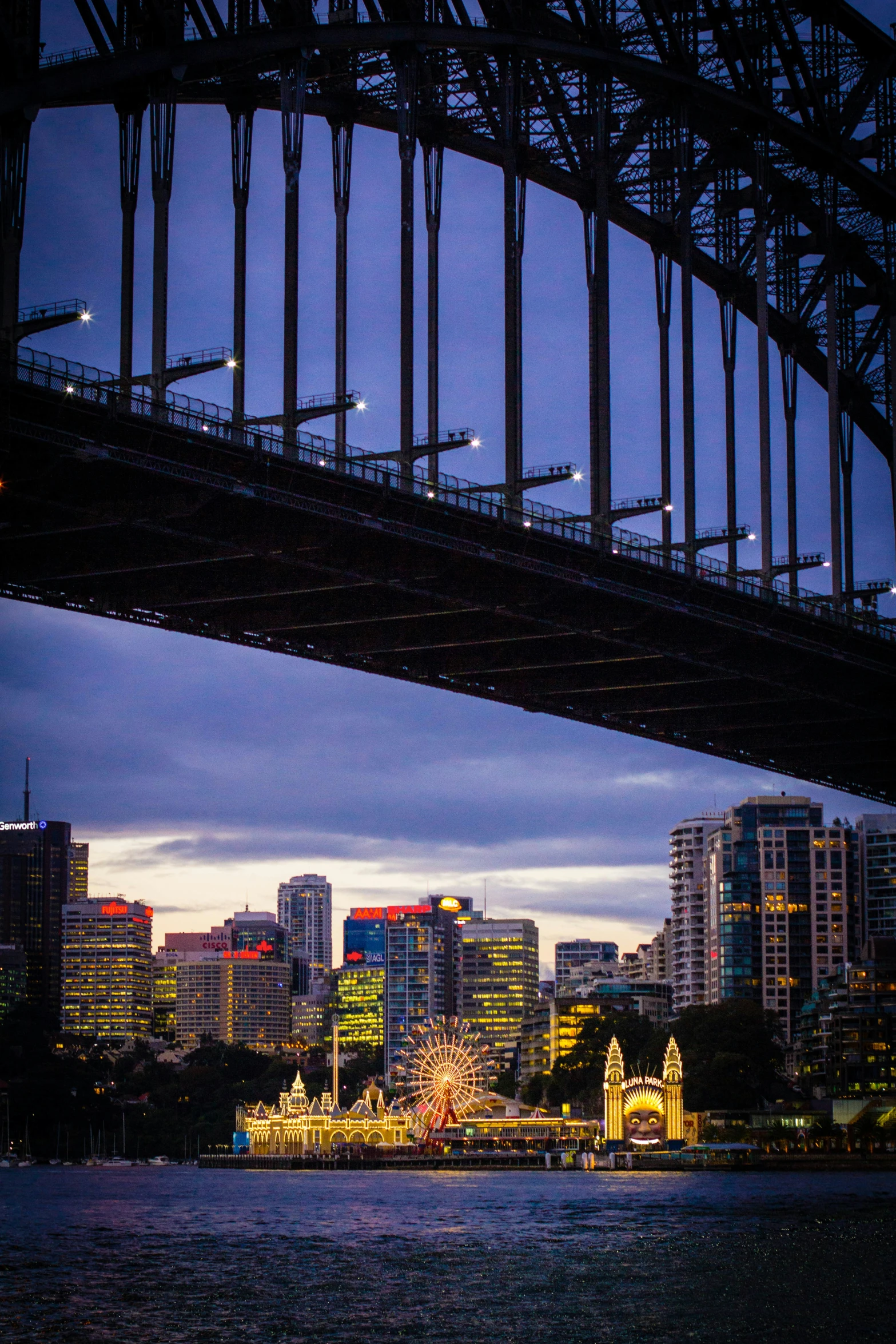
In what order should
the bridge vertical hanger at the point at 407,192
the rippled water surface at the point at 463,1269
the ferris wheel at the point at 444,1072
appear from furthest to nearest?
the ferris wheel at the point at 444,1072, the bridge vertical hanger at the point at 407,192, the rippled water surface at the point at 463,1269

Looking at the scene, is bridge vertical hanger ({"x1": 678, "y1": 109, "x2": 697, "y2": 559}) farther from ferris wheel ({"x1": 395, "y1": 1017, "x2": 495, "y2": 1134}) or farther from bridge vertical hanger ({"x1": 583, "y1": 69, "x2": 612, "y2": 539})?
ferris wheel ({"x1": 395, "y1": 1017, "x2": 495, "y2": 1134})

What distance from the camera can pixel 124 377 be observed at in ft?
110

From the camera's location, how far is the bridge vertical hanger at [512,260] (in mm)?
41219

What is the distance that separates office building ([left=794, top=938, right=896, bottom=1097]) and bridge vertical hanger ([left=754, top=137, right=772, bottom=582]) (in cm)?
8056

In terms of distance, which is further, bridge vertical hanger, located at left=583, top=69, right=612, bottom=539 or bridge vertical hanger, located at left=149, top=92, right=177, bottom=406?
bridge vertical hanger, located at left=583, top=69, right=612, bottom=539

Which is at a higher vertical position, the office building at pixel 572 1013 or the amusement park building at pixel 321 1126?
the office building at pixel 572 1013

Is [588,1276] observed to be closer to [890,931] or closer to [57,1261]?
[57,1261]

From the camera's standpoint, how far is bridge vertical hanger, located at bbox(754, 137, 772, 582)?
49906 millimetres

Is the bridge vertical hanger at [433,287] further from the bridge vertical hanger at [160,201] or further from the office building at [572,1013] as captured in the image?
the office building at [572,1013]

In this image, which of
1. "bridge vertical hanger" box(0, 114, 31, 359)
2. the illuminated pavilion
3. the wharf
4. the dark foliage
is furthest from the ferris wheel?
"bridge vertical hanger" box(0, 114, 31, 359)

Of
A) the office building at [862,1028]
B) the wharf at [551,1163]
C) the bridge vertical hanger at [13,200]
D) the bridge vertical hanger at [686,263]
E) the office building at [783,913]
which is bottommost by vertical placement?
the wharf at [551,1163]

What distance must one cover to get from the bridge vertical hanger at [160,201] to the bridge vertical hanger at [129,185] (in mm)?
409

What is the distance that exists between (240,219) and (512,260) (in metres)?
7.09

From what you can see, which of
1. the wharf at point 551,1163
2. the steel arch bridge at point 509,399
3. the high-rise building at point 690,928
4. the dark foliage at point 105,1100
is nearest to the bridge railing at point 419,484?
the steel arch bridge at point 509,399
